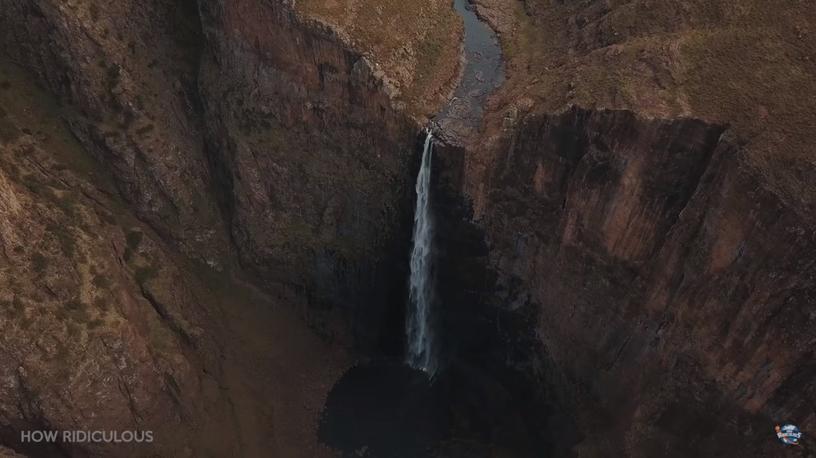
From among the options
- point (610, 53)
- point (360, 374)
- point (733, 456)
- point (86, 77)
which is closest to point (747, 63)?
point (610, 53)

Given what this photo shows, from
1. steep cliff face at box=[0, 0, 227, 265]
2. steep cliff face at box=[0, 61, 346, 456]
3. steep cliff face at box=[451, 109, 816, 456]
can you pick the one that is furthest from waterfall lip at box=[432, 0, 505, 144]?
steep cliff face at box=[0, 0, 227, 265]

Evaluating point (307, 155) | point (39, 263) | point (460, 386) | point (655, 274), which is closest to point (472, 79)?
point (307, 155)

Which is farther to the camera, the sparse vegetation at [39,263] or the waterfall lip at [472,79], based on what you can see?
the waterfall lip at [472,79]

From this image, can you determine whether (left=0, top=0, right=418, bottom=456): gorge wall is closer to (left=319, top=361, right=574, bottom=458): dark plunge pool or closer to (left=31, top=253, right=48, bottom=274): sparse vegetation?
(left=31, top=253, right=48, bottom=274): sparse vegetation

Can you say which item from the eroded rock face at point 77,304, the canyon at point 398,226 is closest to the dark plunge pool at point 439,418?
the canyon at point 398,226

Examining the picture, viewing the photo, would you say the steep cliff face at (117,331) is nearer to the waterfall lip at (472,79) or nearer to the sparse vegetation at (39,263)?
the sparse vegetation at (39,263)
